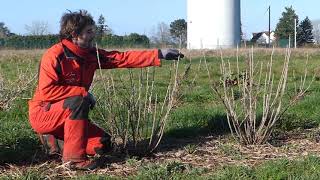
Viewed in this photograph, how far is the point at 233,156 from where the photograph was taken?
236 inches

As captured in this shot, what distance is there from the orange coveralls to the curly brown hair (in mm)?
89

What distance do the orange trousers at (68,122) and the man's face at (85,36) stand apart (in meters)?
0.58

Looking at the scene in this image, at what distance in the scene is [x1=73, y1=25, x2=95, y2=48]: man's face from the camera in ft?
18.6

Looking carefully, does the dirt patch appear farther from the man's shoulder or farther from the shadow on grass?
the man's shoulder

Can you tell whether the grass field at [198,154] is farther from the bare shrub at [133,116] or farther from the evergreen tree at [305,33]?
the evergreen tree at [305,33]

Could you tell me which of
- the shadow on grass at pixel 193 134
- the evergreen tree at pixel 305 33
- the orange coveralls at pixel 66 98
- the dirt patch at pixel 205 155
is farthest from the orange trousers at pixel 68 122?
the evergreen tree at pixel 305 33

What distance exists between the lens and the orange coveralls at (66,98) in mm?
5422

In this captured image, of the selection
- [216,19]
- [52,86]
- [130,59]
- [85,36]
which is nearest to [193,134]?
[130,59]

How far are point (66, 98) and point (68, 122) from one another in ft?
0.75

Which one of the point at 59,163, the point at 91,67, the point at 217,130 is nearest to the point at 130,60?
the point at 91,67

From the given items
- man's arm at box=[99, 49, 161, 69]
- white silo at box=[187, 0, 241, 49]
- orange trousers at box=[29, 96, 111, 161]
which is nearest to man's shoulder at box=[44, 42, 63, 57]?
orange trousers at box=[29, 96, 111, 161]

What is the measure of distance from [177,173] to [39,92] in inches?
59.5

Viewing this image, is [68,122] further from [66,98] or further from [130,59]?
[130,59]

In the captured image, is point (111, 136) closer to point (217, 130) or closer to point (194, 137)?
point (194, 137)
